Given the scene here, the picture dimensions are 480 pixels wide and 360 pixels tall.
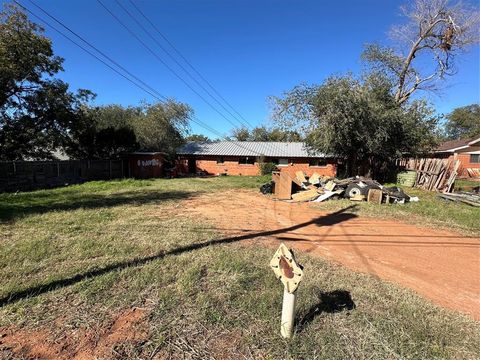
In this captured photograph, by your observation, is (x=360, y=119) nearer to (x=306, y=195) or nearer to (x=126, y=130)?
(x=306, y=195)

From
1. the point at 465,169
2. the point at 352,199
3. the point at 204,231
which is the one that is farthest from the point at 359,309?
the point at 465,169

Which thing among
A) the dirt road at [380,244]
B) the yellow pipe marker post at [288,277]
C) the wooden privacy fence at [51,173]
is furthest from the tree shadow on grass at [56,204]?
the yellow pipe marker post at [288,277]

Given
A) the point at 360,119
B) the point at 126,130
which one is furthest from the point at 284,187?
the point at 126,130

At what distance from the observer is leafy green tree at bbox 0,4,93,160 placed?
1655 cm

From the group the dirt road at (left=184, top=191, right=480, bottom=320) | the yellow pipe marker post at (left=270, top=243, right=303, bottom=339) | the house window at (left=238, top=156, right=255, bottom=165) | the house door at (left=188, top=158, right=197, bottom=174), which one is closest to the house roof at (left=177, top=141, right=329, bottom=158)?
the house window at (left=238, top=156, right=255, bottom=165)

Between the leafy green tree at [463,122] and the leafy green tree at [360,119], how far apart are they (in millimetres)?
39977

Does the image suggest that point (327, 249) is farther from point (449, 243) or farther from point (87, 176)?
point (87, 176)

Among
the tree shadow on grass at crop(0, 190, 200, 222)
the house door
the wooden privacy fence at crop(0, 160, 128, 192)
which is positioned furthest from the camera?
the house door

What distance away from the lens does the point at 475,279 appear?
4754 mm

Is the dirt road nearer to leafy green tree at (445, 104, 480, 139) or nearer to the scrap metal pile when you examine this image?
the scrap metal pile

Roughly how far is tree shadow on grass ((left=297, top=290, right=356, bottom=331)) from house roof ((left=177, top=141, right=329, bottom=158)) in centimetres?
2556

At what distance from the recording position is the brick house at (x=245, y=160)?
1157 inches

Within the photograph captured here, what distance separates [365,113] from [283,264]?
1571cm

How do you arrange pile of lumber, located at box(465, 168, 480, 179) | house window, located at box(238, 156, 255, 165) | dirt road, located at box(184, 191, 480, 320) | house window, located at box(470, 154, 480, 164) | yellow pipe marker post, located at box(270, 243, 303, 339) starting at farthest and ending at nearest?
1. house window, located at box(238, 156, 255, 165)
2. house window, located at box(470, 154, 480, 164)
3. pile of lumber, located at box(465, 168, 480, 179)
4. dirt road, located at box(184, 191, 480, 320)
5. yellow pipe marker post, located at box(270, 243, 303, 339)
